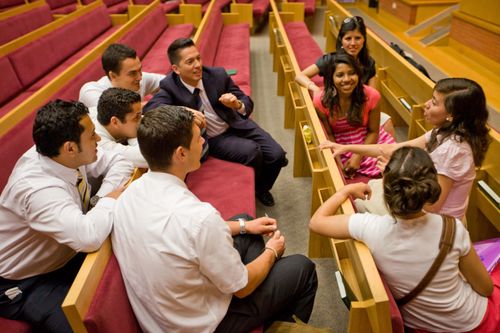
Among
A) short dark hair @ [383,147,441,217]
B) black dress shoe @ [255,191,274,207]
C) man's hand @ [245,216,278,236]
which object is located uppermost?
short dark hair @ [383,147,441,217]

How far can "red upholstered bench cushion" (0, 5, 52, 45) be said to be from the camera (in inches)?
175

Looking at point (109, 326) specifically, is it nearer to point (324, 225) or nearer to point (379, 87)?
point (324, 225)

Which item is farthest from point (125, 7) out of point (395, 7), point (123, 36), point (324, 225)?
point (324, 225)

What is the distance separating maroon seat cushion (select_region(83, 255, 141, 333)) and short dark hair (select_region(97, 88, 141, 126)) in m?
0.79

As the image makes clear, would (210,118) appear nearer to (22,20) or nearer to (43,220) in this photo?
(43,220)

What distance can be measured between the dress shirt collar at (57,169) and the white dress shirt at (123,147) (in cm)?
37

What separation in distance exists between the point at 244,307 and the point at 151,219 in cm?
47

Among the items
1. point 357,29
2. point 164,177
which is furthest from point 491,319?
point 357,29

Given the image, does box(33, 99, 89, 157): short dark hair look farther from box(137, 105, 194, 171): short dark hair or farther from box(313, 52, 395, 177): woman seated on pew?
box(313, 52, 395, 177): woman seated on pew

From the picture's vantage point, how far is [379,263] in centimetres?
124

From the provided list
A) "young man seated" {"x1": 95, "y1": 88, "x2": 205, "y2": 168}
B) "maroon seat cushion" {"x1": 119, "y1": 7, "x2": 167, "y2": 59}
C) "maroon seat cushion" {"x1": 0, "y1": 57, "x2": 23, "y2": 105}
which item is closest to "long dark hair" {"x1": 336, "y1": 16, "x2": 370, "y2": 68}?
"young man seated" {"x1": 95, "y1": 88, "x2": 205, "y2": 168}

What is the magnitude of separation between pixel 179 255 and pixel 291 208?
1.60m

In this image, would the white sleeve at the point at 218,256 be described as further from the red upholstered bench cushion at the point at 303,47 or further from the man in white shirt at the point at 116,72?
the red upholstered bench cushion at the point at 303,47

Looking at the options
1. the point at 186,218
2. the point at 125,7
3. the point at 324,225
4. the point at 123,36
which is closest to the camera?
the point at 186,218
